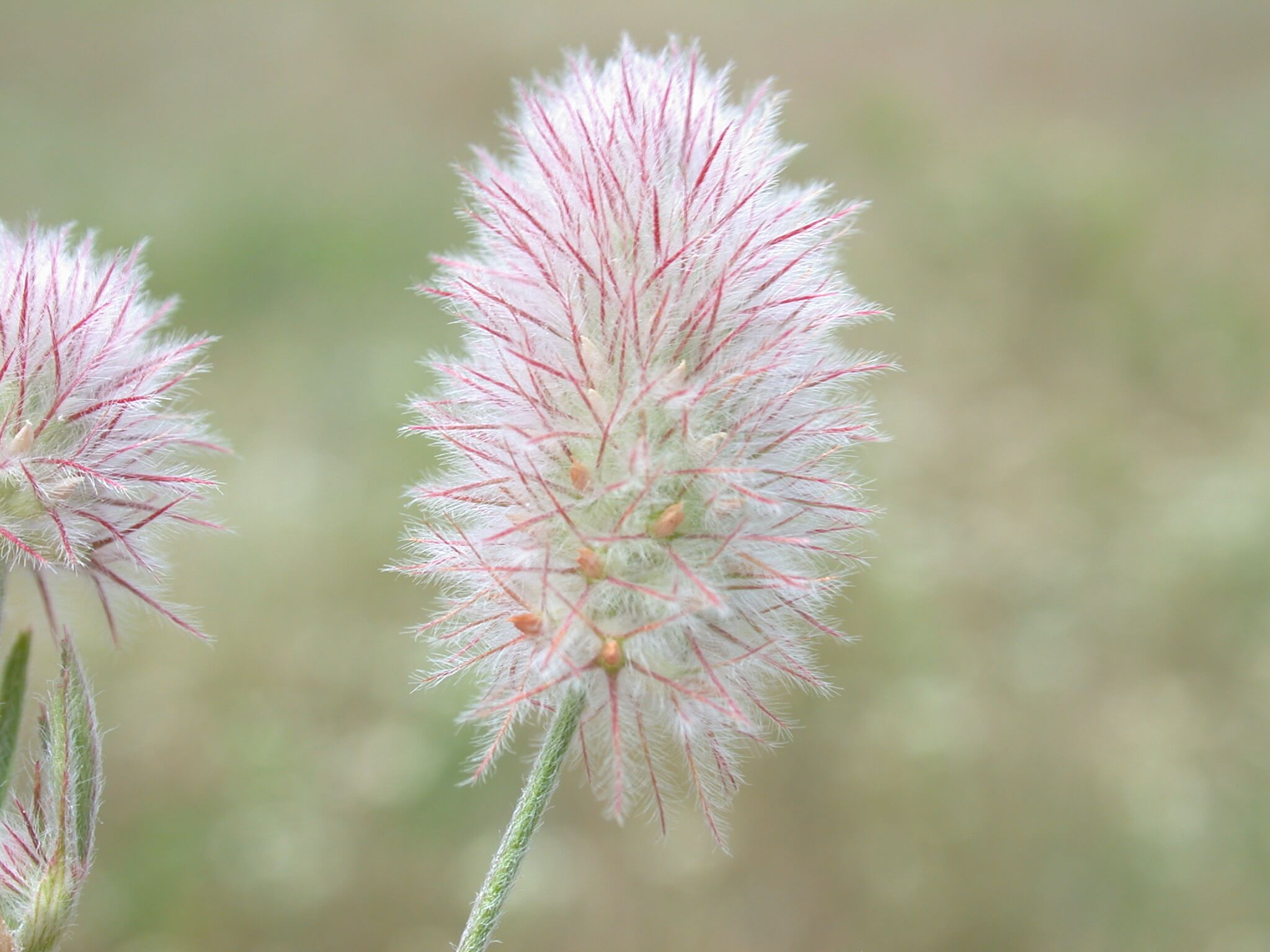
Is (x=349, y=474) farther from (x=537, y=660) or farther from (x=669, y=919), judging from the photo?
(x=537, y=660)

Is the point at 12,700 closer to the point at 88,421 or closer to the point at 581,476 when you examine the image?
the point at 88,421

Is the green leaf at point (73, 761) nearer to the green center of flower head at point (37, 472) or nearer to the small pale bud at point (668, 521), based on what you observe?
the green center of flower head at point (37, 472)

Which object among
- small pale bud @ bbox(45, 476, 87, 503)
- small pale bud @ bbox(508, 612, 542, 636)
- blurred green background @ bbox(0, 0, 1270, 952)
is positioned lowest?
small pale bud @ bbox(508, 612, 542, 636)

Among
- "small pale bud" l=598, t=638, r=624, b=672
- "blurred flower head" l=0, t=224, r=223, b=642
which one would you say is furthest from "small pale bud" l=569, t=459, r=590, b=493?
"blurred flower head" l=0, t=224, r=223, b=642

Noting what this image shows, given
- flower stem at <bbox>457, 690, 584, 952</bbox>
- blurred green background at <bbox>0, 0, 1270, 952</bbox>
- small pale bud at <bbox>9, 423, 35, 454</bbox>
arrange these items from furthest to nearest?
1. blurred green background at <bbox>0, 0, 1270, 952</bbox>
2. small pale bud at <bbox>9, 423, 35, 454</bbox>
3. flower stem at <bbox>457, 690, 584, 952</bbox>

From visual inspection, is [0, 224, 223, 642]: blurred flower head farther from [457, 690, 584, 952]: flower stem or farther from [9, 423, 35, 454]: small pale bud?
[457, 690, 584, 952]: flower stem

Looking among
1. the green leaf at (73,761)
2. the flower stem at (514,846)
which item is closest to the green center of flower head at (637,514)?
the flower stem at (514,846)
